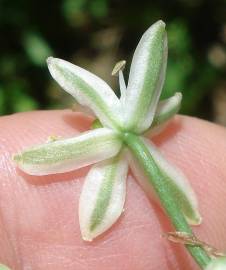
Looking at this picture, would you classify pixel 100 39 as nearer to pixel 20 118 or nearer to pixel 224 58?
pixel 224 58

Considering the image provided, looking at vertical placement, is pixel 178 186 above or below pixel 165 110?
below

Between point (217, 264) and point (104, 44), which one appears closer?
point (217, 264)

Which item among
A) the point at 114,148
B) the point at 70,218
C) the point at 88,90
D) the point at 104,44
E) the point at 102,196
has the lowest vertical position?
the point at 104,44

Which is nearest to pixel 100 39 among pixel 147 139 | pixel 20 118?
pixel 20 118

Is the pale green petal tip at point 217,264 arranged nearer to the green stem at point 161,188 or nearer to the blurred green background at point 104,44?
the green stem at point 161,188

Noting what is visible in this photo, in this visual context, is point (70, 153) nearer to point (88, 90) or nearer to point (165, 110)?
point (88, 90)

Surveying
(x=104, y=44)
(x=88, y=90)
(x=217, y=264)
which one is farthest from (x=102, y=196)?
(x=104, y=44)

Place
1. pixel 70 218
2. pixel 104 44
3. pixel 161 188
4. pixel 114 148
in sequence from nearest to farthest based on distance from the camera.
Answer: pixel 161 188 → pixel 114 148 → pixel 70 218 → pixel 104 44

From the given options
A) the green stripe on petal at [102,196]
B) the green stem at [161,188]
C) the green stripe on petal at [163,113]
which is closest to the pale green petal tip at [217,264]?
the green stem at [161,188]
